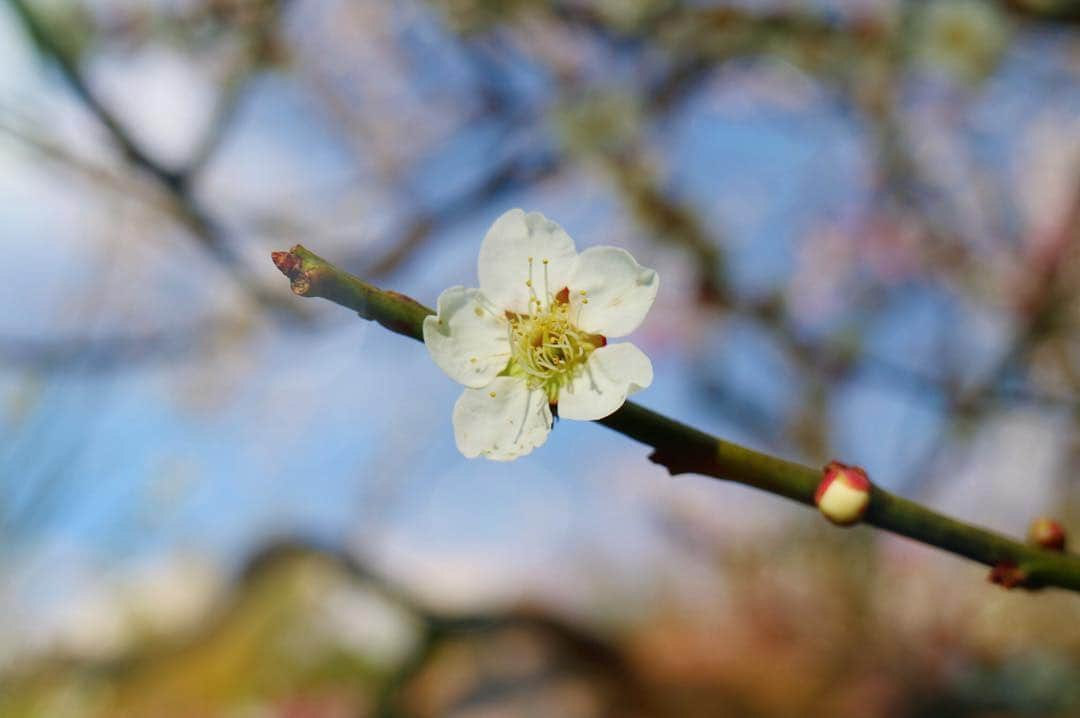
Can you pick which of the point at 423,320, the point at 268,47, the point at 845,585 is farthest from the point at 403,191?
the point at 423,320

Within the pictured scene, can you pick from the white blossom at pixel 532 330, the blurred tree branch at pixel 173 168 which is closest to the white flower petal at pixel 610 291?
the white blossom at pixel 532 330

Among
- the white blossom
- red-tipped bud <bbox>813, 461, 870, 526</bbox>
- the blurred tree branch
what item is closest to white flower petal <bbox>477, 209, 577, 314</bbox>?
the white blossom

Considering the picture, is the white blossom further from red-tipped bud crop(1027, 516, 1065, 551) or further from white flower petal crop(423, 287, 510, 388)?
red-tipped bud crop(1027, 516, 1065, 551)

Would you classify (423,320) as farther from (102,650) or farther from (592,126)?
(102,650)

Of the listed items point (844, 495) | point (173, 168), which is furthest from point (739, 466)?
point (173, 168)

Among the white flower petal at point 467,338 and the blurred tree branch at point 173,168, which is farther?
the blurred tree branch at point 173,168

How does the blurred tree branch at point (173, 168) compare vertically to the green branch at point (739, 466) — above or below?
above

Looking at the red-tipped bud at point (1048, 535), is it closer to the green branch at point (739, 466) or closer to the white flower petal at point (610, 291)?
the green branch at point (739, 466)
